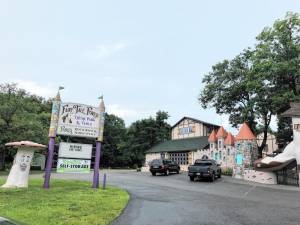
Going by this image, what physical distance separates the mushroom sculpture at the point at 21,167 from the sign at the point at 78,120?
1811 millimetres

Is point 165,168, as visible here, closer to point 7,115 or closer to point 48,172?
point 48,172

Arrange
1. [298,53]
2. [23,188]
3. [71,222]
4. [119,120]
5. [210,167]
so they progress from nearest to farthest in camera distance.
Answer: [71,222]
[23,188]
[210,167]
[298,53]
[119,120]

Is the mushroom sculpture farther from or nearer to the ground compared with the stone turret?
nearer to the ground

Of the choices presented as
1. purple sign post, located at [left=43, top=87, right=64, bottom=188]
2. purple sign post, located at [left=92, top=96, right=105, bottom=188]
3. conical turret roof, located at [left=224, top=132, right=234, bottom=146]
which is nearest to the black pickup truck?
conical turret roof, located at [left=224, top=132, right=234, bottom=146]

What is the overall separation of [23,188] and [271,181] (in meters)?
19.5

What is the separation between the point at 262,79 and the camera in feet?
95.6

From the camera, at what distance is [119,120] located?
217 ft

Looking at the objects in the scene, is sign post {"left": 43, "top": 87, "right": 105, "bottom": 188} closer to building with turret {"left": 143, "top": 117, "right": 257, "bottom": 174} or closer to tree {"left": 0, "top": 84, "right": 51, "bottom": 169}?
building with turret {"left": 143, "top": 117, "right": 257, "bottom": 174}

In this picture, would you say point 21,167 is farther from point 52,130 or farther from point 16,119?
point 16,119

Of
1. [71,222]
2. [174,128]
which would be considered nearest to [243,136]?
[174,128]

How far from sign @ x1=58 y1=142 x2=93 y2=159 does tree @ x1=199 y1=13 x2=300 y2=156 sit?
19.9 meters

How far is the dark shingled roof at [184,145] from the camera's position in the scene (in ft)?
128

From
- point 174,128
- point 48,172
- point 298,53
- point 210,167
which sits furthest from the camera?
point 174,128

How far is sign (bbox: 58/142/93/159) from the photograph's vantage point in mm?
15805
